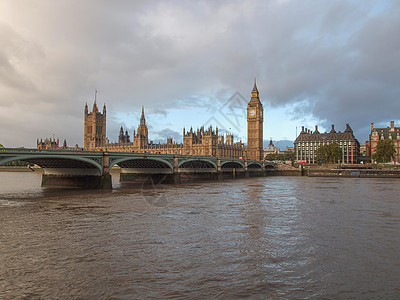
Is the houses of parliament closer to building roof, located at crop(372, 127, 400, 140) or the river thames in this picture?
building roof, located at crop(372, 127, 400, 140)

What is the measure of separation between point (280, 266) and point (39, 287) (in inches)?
254

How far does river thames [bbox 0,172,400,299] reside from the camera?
25.6 ft

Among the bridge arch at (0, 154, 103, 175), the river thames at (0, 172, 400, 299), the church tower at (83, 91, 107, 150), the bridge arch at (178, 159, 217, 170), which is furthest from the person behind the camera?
the church tower at (83, 91, 107, 150)

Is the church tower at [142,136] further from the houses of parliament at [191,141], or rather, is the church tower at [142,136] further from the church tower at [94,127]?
the church tower at [94,127]

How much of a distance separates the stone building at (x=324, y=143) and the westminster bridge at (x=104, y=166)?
7146cm

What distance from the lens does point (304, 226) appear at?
50.0 feet

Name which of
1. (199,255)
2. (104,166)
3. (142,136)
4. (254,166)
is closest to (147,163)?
(104,166)

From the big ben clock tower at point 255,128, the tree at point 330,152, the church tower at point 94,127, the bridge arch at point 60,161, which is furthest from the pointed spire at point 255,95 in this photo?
the bridge arch at point 60,161

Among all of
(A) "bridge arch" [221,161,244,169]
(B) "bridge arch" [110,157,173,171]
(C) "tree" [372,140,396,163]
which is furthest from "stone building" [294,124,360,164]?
(B) "bridge arch" [110,157,173,171]

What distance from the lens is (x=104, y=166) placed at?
34312 millimetres

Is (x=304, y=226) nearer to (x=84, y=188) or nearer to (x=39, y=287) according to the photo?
(x=39, y=287)

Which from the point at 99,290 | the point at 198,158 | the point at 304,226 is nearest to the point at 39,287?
the point at 99,290

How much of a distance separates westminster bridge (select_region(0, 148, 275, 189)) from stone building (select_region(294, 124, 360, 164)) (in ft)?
234

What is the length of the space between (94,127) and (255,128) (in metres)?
71.1
